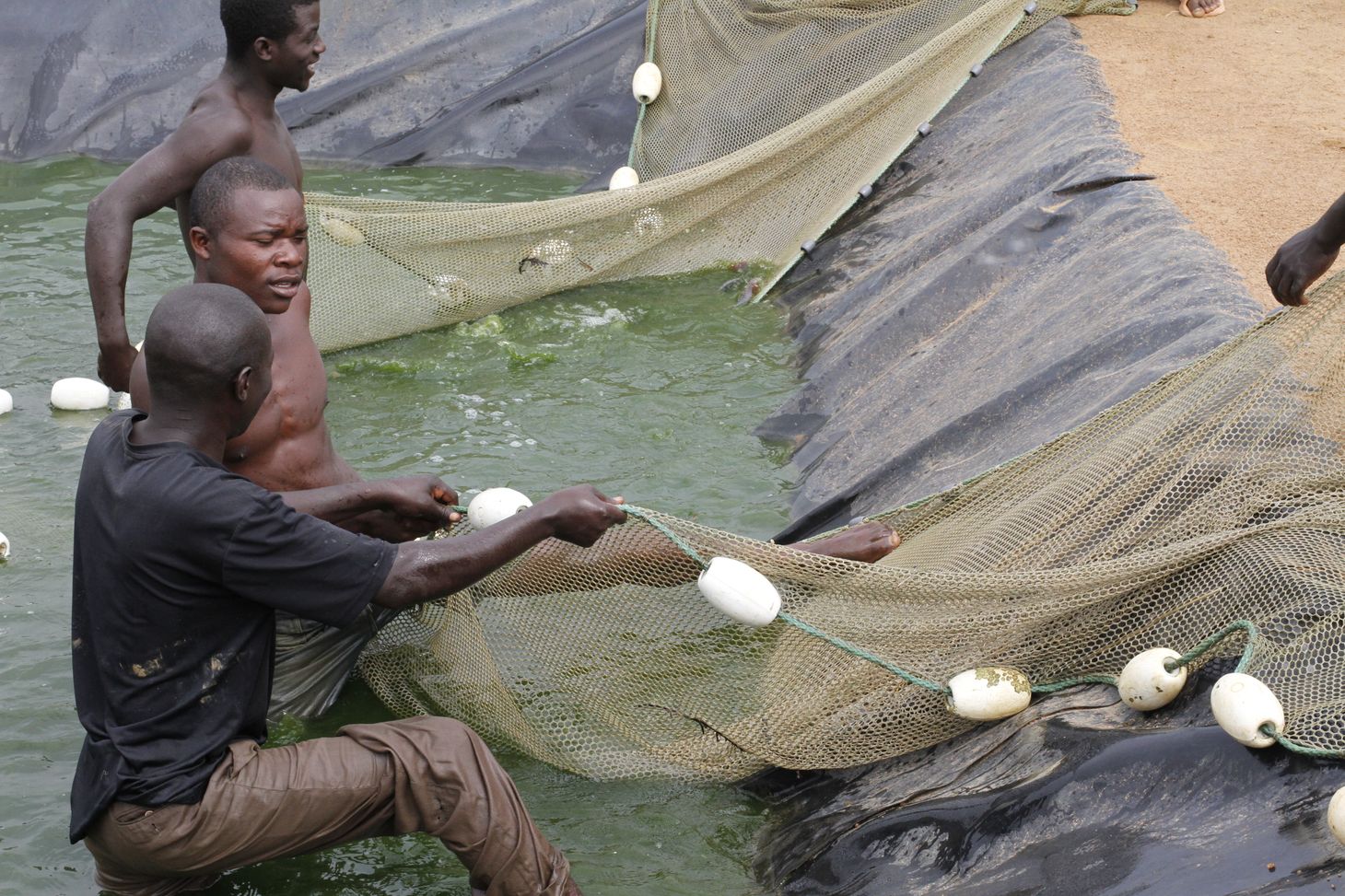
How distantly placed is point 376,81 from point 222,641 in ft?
25.3

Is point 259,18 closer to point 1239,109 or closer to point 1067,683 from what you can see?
point 1067,683

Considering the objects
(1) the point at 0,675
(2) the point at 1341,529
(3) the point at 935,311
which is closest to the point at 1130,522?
(2) the point at 1341,529

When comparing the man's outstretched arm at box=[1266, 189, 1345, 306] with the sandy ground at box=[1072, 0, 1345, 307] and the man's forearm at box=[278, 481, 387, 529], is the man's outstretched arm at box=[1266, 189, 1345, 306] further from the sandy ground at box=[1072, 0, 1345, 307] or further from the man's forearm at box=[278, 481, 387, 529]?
the man's forearm at box=[278, 481, 387, 529]

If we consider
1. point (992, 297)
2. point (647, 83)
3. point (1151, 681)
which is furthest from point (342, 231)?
point (1151, 681)

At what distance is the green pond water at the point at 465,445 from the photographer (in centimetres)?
368

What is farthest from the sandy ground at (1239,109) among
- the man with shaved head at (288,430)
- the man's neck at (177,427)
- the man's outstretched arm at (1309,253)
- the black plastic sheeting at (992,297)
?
the man's neck at (177,427)

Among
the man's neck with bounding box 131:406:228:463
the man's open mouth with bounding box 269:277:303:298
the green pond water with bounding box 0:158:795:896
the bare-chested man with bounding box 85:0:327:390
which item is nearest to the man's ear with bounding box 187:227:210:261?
the man's open mouth with bounding box 269:277:303:298

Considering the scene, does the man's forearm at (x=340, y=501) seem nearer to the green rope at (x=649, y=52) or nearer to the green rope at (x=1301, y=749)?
the green rope at (x=1301, y=749)

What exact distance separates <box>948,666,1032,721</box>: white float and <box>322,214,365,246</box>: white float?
14.1 feet

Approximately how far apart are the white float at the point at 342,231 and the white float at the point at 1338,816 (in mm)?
5259

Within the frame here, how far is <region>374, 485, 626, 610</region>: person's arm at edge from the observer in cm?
310

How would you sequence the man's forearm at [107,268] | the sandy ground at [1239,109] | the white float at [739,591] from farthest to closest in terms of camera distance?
the sandy ground at [1239,109]
the man's forearm at [107,268]
the white float at [739,591]

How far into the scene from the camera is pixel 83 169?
9461 millimetres

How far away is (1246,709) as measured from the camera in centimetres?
287
